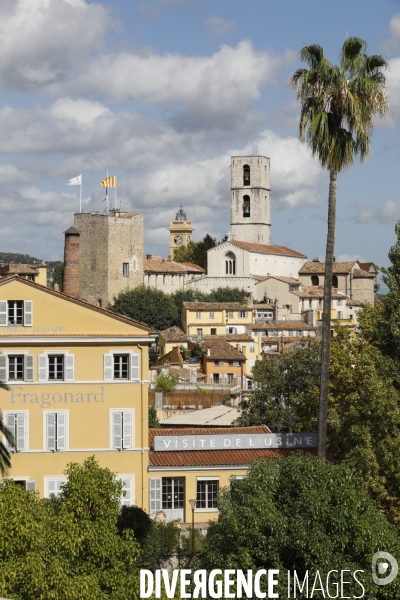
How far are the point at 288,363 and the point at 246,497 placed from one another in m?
28.6

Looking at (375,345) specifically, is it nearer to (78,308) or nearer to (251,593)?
(78,308)

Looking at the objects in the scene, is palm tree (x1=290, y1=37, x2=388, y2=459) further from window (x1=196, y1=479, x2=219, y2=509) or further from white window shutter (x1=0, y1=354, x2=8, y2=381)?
white window shutter (x1=0, y1=354, x2=8, y2=381)

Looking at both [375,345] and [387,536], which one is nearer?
[387,536]

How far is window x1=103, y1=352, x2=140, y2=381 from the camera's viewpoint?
99.1 feet

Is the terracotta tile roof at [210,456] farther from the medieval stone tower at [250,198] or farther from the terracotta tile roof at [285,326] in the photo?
the medieval stone tower at [250,198]

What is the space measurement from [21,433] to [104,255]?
86679 mm

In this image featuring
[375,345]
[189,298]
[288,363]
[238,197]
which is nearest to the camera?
[375,345]

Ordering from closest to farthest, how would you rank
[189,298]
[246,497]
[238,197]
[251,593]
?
1. [251,593]
2. [246,497]
3. [189,298]
4. [238,197]

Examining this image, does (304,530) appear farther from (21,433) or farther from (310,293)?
(310,293)

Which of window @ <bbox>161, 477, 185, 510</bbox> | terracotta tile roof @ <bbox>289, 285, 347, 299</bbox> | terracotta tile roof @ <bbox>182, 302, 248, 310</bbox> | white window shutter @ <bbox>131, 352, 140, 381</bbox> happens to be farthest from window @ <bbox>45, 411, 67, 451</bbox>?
terracotta tile roof @ <bbox>289, 285, 347, 299</bbox>

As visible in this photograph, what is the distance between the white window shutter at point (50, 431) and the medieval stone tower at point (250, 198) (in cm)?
12184

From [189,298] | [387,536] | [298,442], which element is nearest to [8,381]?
[298,442]

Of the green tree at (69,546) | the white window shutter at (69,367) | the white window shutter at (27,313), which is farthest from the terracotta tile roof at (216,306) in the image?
the green tree at (69,546)

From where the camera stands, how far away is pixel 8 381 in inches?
1170
